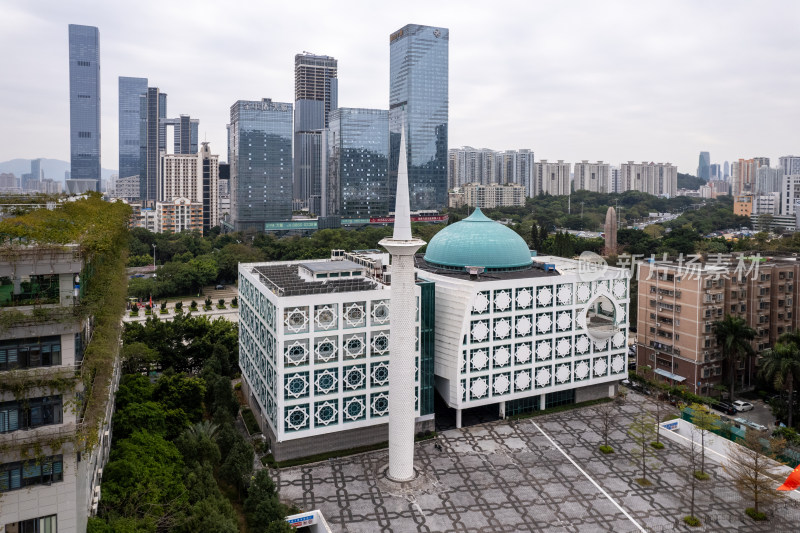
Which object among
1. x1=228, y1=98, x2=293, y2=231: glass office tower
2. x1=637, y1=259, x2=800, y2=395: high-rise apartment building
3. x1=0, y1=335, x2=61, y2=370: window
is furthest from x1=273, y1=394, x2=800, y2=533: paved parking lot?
x1=228, y1=98, x2=293, y2=231: glass office tower

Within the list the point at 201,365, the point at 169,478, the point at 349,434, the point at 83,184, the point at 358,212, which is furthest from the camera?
the point at 358,212

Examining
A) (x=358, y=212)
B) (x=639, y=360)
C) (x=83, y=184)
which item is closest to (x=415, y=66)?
(x=358, y=212)

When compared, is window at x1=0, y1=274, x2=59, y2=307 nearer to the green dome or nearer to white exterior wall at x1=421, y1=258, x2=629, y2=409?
white exterior wall at x1=421, y1=258, x2=629, y2=409

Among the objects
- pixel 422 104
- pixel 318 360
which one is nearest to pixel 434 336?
pixel 318 360

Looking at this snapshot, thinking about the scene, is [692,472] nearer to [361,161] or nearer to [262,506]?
[262,506]

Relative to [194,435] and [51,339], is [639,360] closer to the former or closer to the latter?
[194,435]

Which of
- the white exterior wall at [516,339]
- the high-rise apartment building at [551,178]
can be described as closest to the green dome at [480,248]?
the white exterior wall at [516,339]

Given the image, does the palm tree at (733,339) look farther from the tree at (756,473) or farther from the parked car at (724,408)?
the tree at (756,473)
